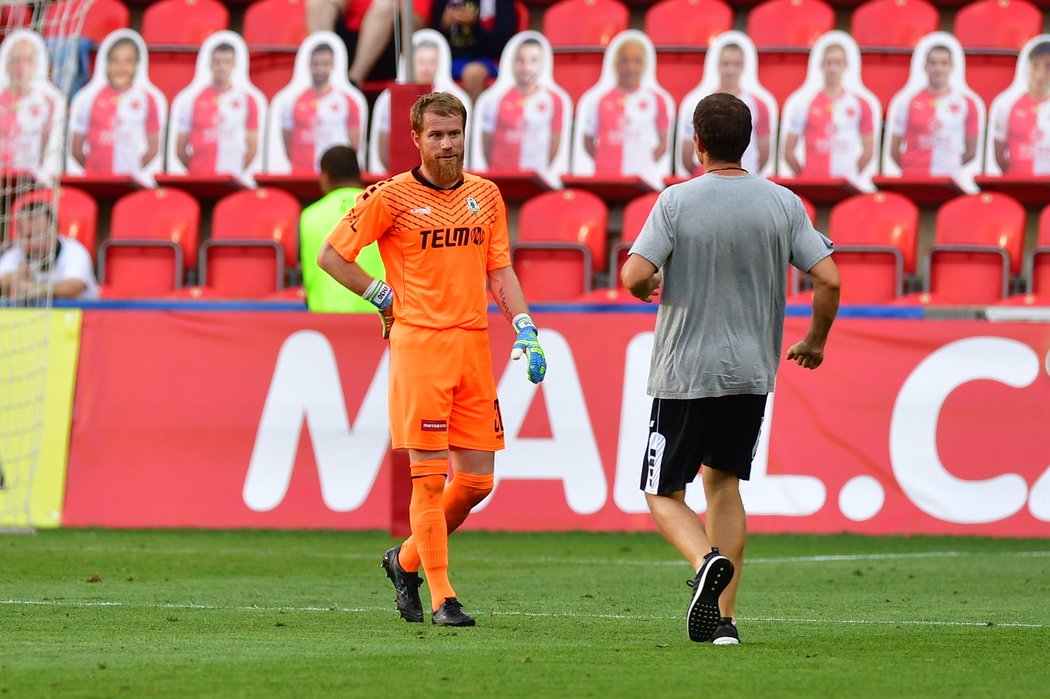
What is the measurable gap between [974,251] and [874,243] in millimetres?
821

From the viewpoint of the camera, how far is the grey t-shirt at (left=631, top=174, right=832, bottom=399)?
6.26 m

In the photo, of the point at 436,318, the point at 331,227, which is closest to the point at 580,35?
the point at 331,227

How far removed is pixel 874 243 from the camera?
1391 cm

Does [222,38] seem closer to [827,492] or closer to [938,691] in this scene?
[827,492]

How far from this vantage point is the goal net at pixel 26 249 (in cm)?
1199

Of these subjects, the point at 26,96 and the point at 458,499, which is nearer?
the point at 458,499

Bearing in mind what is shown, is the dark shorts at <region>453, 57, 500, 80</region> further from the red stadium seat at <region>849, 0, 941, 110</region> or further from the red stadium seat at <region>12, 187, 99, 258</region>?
the red stadium seat at <region>12, 187, 99, 258</region>

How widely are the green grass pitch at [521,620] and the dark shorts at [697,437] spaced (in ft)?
2.02

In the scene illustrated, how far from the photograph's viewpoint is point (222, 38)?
1627 centimetres

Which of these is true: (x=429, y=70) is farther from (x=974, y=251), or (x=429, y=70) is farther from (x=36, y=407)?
(x=36, y=407)

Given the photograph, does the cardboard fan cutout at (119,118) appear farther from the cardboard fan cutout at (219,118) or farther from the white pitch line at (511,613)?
the white pitch line at (511,613)

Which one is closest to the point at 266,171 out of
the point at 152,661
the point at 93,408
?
the point at 93,408

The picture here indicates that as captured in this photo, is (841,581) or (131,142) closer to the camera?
(841,581)

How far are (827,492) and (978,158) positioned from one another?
4527 millimetres
